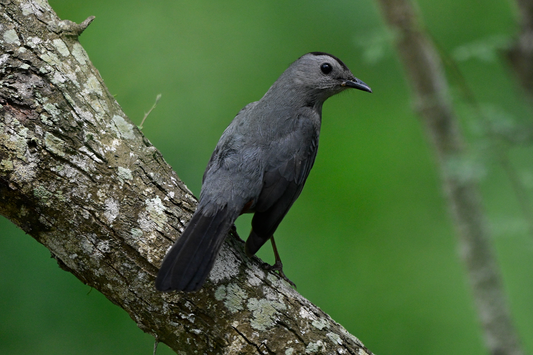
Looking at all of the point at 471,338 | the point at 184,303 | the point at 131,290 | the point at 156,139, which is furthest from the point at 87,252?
the point at 471,338

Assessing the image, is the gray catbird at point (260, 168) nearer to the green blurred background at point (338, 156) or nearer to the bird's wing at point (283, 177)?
the bird's wing at point (283, 177)

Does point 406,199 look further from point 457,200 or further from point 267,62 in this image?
point 267,62

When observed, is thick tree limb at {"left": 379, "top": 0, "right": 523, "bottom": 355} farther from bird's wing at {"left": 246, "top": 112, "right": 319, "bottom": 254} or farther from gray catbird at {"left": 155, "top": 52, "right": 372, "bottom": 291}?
bird's wing at {"left": 246, "top": 112, "right": 319, "bottom": 254}

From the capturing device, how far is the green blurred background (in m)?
5.50

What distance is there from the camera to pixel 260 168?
2.92 meters

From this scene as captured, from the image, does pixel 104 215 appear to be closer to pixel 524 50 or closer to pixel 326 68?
pixel 326 68

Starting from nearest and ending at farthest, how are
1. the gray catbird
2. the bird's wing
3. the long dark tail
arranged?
1. the long dark tail
2. the gray catbird
3. the bird's wing

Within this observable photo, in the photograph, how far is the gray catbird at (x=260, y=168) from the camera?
2207 millimetres

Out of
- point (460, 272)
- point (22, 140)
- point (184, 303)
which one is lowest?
point (184, 303)

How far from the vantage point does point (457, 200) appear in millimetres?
4527

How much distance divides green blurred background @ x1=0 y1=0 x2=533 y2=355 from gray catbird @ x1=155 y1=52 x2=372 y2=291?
1.99 m

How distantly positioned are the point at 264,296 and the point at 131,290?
0.57m

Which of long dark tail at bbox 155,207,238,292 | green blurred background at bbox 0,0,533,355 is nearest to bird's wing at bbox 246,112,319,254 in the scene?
long dark tail at bbox 155,207,238,292

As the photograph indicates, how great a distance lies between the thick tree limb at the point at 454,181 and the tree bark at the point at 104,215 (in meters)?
2.41
